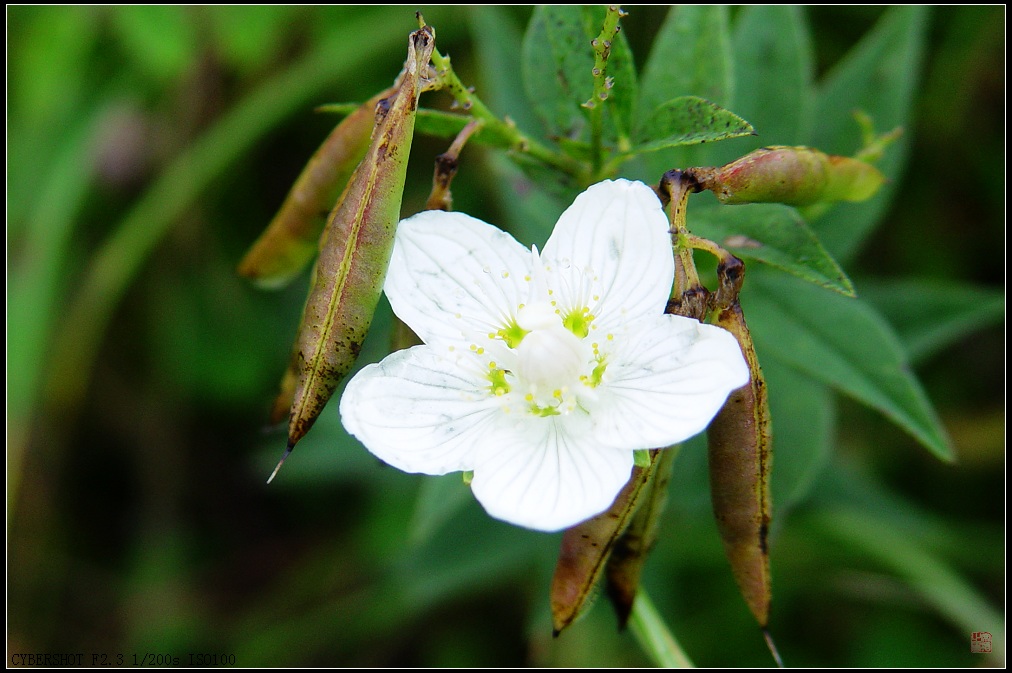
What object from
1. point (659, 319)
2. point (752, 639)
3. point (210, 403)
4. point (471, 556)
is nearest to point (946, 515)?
point (752, 639)

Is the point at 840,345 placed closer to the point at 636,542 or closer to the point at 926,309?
the point at 926,309

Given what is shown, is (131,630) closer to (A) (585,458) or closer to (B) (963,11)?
(A) (585,458)

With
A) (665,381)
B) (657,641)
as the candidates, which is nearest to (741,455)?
(665,381)

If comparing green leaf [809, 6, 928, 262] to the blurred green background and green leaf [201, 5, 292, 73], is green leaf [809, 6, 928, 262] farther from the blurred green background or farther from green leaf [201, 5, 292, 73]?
green leaf [201, 5, 292, 73]

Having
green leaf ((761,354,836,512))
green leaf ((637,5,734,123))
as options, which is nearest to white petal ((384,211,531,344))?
green leaf ((637,5,734,123))

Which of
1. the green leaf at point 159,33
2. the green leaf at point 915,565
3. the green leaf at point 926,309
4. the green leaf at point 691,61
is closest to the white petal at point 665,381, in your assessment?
the green leaf at point 691,61
